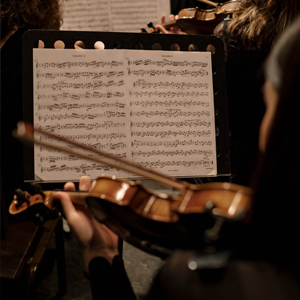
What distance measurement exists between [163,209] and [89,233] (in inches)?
9.0

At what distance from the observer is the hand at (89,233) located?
807 millimetres

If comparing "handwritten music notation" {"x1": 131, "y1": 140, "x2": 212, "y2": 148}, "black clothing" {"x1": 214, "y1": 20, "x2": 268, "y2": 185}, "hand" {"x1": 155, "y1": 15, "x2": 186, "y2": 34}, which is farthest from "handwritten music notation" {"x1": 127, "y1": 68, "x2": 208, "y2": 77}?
"hand" {"x1": 155, "y1": 15, "x2": 186, "y2": 34}

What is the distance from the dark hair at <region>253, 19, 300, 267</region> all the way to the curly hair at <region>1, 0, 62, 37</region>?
1.31 m

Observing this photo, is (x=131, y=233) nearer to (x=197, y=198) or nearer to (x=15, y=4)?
(x=197, y=198)

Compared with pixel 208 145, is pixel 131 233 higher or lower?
lower

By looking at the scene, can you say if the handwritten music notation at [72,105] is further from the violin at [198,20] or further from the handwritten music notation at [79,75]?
the violin at [198,20]

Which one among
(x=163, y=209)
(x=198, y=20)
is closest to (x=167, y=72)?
(x=163, y=209)

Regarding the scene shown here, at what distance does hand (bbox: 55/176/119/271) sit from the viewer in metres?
0.81

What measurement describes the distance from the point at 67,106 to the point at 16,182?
0.45 metres

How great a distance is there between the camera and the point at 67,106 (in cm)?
115

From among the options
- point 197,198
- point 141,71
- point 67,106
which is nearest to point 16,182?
point 67,106

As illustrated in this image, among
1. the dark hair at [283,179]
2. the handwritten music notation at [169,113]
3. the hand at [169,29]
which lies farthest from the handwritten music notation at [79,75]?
the hand at [169,29]

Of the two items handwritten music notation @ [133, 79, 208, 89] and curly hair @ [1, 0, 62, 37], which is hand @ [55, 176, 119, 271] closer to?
handwritten music notation @ [133, 79, 208, 89]

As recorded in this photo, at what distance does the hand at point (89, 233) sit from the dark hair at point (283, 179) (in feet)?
1.46
